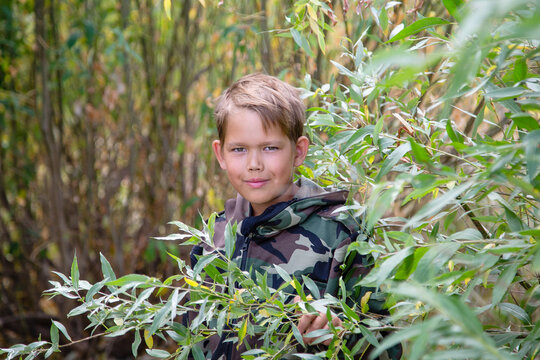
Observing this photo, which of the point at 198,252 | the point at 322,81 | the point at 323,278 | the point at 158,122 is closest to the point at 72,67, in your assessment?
the point at 158,122

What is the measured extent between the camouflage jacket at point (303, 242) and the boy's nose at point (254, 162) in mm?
113

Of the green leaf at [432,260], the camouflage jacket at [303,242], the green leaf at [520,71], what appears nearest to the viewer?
the green leaf at [432,260]

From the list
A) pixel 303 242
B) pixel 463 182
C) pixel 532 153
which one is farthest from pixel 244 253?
pixel 532 153

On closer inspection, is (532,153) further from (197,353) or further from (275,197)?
(275,197)

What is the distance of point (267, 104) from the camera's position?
4.95 ft

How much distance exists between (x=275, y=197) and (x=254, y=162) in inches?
4.6

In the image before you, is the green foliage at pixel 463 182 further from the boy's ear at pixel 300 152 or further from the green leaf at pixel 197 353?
the green leaf at pixel 197 353

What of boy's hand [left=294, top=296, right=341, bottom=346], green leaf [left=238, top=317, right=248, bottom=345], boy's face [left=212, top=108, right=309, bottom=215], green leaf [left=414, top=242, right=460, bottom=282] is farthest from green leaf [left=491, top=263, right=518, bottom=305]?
boy's face [left=212, top=108, right=309, bottom=215]

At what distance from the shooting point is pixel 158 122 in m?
3.34

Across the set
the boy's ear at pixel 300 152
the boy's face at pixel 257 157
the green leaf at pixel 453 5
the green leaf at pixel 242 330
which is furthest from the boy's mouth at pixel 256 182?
the green leaf at pixel 453 5

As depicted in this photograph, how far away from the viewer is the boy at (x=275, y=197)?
1.50 metres

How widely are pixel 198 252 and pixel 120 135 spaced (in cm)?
198

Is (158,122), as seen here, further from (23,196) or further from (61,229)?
(23,196)

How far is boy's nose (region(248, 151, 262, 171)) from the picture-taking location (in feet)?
4.91
